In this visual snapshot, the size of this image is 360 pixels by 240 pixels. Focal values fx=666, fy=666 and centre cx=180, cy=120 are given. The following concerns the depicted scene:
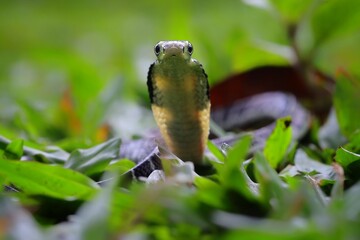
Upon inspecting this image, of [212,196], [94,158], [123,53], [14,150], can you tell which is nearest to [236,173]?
[212,196]

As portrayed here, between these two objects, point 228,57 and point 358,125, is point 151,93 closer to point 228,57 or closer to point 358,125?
point 358,125

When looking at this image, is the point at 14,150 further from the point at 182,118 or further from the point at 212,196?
the point at 212,196

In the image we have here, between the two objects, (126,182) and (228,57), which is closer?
(126,182)

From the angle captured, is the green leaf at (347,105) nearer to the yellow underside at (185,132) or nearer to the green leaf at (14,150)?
the yellow underside at (185,132)

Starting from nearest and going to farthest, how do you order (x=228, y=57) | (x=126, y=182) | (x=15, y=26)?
1. (x=126, y=182)
2. (x=228, y=57)
3. (x=15, y=26)

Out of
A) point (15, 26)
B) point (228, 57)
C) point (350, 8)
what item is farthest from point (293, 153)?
point (15, 26)

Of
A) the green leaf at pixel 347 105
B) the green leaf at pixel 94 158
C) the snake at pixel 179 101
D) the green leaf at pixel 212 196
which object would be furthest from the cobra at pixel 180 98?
the green leaf at pixel 212 196

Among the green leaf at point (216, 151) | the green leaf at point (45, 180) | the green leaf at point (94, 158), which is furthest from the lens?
the green leaf at point (216, 151)
